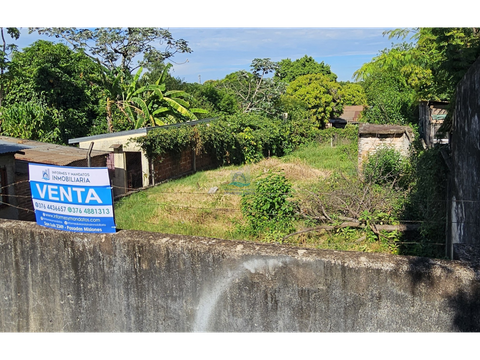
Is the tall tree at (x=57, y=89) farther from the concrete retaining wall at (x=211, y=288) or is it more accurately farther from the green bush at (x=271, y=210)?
the concrete retaining wall at (x=211, y=288)

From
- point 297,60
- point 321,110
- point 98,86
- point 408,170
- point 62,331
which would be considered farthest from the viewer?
point 297,60

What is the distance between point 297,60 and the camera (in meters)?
51.6

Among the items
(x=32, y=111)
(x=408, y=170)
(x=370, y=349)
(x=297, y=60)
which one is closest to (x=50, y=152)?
(x=32, y=111)

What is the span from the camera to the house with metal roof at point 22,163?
9.67 m

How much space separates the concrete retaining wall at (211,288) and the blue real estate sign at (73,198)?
126 millimetres

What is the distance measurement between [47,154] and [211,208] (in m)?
4.95

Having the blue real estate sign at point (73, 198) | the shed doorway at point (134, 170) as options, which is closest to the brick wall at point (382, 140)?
the shed doorway at point (134, 170)

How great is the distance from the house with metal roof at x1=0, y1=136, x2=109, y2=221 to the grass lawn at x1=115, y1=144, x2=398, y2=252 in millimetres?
1722

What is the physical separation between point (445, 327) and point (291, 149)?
68.7 feet

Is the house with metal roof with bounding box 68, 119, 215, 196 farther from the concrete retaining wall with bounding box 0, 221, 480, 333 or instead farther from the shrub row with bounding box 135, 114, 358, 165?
the concrete retaining wall with bounding box 0, 221, 480, 333

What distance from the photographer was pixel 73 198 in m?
4.72

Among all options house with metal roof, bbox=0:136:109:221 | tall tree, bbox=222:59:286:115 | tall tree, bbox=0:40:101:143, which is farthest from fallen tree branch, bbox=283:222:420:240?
tall tree, bbox=222:59:286:115

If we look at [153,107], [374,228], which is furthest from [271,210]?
[153,107]

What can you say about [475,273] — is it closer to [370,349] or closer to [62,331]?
[370,349]
